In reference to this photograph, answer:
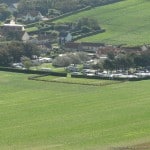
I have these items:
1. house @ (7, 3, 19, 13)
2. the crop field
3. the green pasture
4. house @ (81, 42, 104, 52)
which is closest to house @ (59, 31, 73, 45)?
house @ (81, 42, 104, 52)

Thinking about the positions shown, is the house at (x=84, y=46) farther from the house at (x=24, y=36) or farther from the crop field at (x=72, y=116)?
the crop field at (x=72, y=116)

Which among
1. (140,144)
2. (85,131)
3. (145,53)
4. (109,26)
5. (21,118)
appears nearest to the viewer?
(140,144)

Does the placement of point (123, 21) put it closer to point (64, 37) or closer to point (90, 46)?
point (64, 37)

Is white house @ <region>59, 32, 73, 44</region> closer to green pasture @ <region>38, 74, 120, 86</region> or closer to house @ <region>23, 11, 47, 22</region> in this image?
house @ <region>23, 11, 47, 22</region>

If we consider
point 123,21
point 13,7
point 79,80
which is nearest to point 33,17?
point 123,21

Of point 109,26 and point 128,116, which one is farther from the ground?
point 109,26

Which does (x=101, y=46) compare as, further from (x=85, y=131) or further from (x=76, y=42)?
(x=85, y=131)

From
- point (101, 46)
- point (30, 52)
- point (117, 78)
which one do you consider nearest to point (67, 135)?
point (117, 78)
